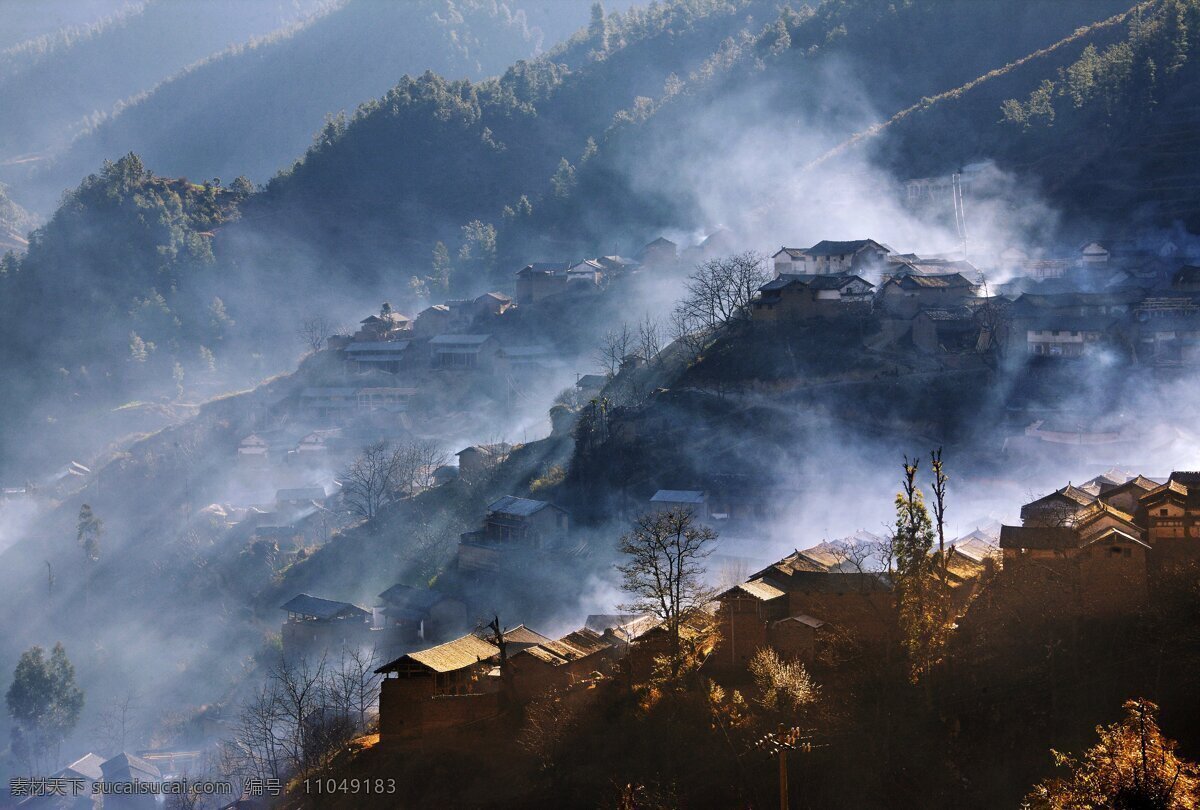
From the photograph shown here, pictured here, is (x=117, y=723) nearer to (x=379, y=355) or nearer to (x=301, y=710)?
(x=301, y=710)

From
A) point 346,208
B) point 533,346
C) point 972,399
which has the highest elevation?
point 346,208

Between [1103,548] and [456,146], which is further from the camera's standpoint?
[456,146]

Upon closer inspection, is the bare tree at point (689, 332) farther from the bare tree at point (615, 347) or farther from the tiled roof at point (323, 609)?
the tiled roof at point (323, 609)

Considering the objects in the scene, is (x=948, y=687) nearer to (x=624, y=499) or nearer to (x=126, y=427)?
(x=624, y=499)

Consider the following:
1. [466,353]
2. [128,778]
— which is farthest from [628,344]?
[128,778]

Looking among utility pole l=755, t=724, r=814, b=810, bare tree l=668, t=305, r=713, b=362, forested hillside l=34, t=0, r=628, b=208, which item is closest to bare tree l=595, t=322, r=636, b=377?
bare tree l=668, t=305, r=713, b=362

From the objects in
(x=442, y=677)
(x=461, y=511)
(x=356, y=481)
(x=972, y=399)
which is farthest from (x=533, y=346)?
(x=442, y=677)
